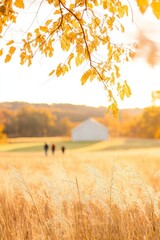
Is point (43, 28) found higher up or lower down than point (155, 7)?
higher up

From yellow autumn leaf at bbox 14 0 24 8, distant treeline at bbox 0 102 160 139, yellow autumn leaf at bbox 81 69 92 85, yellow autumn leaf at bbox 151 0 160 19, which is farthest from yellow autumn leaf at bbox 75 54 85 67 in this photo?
distant treeline at bbox 0 102 160 139

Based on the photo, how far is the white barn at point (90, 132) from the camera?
97.2 meters

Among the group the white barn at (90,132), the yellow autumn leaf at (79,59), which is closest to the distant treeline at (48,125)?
the white barn at (90,132)

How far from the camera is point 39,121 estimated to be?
10794 cm

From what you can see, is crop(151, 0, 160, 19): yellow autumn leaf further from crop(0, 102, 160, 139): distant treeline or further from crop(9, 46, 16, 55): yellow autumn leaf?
crop(0, 102, 160, 139): distant treeline

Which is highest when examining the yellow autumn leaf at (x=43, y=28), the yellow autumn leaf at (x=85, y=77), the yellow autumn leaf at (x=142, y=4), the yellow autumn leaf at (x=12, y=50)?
the yellow autumn leaf at (x=43, y=28)

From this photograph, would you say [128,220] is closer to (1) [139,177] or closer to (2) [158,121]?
(1) [139,177]

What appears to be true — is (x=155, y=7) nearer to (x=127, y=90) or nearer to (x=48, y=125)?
(x=127, y=90)

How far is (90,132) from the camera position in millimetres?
99188

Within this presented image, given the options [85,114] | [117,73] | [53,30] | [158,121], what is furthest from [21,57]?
[85,114]

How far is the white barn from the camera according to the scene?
97.2 meters

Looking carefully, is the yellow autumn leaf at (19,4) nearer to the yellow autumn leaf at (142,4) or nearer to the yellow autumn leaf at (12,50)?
the yellow autumn leaf at (12,50)

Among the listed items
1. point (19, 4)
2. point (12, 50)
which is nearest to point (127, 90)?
point (12, 50)

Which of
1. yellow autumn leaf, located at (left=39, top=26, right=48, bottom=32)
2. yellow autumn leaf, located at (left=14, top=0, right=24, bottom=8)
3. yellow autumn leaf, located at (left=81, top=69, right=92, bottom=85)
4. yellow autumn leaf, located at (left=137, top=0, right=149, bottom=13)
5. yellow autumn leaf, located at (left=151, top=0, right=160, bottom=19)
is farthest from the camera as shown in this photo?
yellow autumn leaf, located at (left=39, top=26, right=48, bottom=32)
